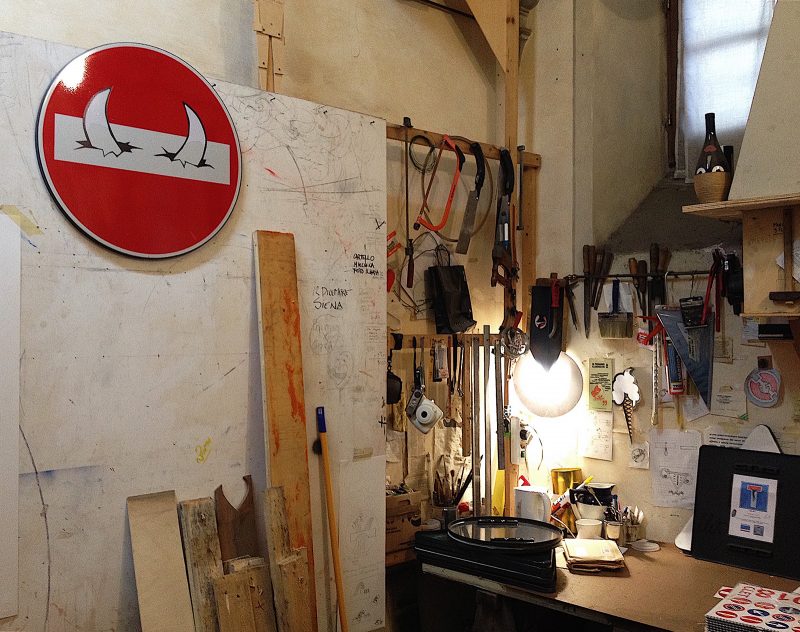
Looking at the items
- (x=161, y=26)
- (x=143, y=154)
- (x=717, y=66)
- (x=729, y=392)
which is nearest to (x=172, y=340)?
(x=143, y=154)

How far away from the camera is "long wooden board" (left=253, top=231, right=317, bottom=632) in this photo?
86.7 inches

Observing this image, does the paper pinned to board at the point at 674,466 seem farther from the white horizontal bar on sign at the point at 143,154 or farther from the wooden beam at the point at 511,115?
the white horizontal bar on sign at the point at 143,154

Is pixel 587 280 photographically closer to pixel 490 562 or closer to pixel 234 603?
pixel 490 562

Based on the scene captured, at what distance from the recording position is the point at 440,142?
3.11 m

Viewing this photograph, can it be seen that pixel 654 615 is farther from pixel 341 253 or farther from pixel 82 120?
pixel 82 120

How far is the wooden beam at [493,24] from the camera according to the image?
10.5ft

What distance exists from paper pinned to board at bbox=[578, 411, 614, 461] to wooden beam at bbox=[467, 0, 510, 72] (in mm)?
1511

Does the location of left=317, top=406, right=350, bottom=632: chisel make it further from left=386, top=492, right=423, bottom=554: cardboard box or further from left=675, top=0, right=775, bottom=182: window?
left=675, top=0, right=775, bottom=182: window

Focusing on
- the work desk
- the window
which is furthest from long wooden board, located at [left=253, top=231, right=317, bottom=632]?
the window

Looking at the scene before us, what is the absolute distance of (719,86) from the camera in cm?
325

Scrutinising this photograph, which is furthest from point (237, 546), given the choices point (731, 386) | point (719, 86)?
point (719, 86)

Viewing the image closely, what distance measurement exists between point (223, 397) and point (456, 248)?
1.43m

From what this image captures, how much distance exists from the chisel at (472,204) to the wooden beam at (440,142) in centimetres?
4

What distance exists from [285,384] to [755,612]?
56.3 inches
